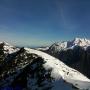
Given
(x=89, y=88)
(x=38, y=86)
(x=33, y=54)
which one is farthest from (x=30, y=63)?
(x=89, y=88)

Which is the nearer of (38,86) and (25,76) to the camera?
(38,86)

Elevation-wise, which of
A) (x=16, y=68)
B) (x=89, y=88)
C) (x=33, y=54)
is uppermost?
(x=33, y=54)

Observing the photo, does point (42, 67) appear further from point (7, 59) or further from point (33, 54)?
point (7, 59)

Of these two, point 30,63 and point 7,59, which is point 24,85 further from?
→ point 7,59

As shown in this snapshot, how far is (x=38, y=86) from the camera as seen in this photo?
186ft

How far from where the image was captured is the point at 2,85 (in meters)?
64.8

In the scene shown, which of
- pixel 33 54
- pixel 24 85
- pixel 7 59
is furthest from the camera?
pixel 7 59

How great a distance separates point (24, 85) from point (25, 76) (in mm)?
4583

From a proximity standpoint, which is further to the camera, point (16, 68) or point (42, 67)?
point (16, 68)

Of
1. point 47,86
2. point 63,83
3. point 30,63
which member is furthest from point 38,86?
point 30,63

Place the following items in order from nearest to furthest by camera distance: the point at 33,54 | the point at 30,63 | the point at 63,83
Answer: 1. the point at 63,83
2. the point at 30,63
3. the point at 33,54

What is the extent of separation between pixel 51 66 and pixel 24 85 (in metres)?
10.5

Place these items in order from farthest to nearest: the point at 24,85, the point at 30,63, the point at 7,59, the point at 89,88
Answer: the point at 7,59
the point at 30,63
the point at 24,85
the point at 89,88

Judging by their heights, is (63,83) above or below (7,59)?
below
